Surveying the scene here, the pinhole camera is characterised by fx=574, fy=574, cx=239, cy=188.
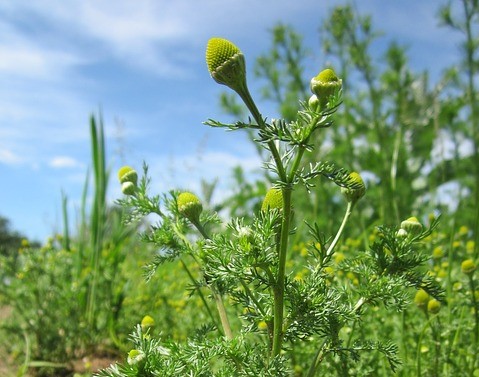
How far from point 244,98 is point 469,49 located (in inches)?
136

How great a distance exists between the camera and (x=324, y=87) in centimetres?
97

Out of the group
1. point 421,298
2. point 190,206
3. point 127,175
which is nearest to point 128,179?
point 127,175

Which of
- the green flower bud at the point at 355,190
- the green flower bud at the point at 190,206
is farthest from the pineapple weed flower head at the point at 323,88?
the green flower bud at the point at 190,206

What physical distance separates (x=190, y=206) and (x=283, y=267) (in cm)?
33

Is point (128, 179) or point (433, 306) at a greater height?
point (128, 179)

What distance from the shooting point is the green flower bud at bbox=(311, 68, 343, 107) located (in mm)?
966

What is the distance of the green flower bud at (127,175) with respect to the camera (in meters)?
1.50

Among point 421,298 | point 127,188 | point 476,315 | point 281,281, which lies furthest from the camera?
point 476,315

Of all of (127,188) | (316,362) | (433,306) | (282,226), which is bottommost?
(316,362)

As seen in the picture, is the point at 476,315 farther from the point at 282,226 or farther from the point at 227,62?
the point at 227,62

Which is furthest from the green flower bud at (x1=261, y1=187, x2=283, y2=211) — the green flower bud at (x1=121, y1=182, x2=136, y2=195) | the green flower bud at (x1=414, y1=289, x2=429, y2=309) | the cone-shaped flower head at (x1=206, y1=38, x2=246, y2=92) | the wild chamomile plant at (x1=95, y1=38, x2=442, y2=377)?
the green flower bud at (x1=414, y1=289, x2=429, y2=309)

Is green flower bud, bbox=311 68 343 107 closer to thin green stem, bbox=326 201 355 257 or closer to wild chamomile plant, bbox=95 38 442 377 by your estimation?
wild chamomile plant, bbox=95 38 442 377

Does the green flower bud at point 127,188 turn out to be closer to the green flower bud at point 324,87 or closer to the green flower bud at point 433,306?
the green flower bud at point 324,87

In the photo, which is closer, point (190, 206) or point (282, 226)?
point (282, 226)
